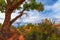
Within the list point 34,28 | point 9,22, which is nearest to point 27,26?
point 34,28

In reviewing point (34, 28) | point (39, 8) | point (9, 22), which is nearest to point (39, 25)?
point (34, 28)

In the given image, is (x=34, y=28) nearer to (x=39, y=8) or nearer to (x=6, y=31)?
(x=39, y=8)

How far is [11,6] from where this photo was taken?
39.3ft

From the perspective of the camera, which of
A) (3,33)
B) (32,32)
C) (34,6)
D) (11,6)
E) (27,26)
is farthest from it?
(27,26)

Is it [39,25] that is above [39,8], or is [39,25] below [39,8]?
below

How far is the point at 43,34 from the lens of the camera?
55.1 ft

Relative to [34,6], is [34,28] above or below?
below

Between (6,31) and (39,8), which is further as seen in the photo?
(39,8)

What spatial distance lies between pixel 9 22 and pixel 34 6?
10.6 ft

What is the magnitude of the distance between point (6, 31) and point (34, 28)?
460 cm

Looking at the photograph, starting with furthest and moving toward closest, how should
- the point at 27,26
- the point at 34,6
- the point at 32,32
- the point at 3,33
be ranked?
the point at 27,26 → the point at 32,32 → the point at 34,6 → the point at 3,33

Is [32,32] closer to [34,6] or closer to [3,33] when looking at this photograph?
[34,6]

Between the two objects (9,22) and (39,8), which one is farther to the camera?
(39,8)

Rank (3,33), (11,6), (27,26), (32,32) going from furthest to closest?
(27,26)
(32,32)
(3,33)
(11,6)
